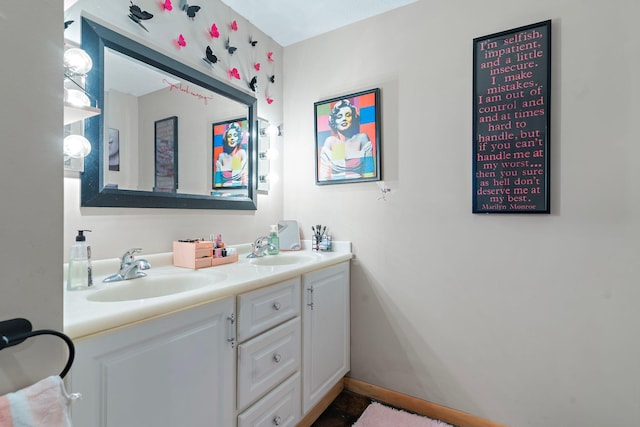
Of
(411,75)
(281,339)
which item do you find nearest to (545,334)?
(281,339)

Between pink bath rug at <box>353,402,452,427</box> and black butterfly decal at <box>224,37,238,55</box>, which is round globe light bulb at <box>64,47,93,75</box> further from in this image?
pink bath rug at <box>353,402,452,427</box>

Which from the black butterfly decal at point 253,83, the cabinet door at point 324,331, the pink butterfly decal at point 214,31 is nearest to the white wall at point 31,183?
the cabinet door at point 324,331

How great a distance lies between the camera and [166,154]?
1556 mm

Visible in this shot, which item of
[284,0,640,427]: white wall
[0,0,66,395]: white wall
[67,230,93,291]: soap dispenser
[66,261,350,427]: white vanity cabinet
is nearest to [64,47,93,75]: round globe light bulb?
[67,230,93,291]: soap dispenser

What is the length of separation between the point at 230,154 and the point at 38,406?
1567 mm

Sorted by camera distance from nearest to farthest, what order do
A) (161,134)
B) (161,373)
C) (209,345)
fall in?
1. (161,373)
2. (209,345)
3. (161,134)

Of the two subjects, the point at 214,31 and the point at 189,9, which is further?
the point at 214,31

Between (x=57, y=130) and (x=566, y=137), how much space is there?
6.28ft

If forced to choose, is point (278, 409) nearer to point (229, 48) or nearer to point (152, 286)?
point (152, 286)

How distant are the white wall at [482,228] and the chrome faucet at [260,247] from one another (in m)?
0.38

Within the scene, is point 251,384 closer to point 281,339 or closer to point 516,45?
point 281,339

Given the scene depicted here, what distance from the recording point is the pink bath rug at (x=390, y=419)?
66.9 inches

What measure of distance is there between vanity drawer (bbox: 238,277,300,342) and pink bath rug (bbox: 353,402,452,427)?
796mm

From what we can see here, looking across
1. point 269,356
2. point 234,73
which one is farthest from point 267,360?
point 234,73
